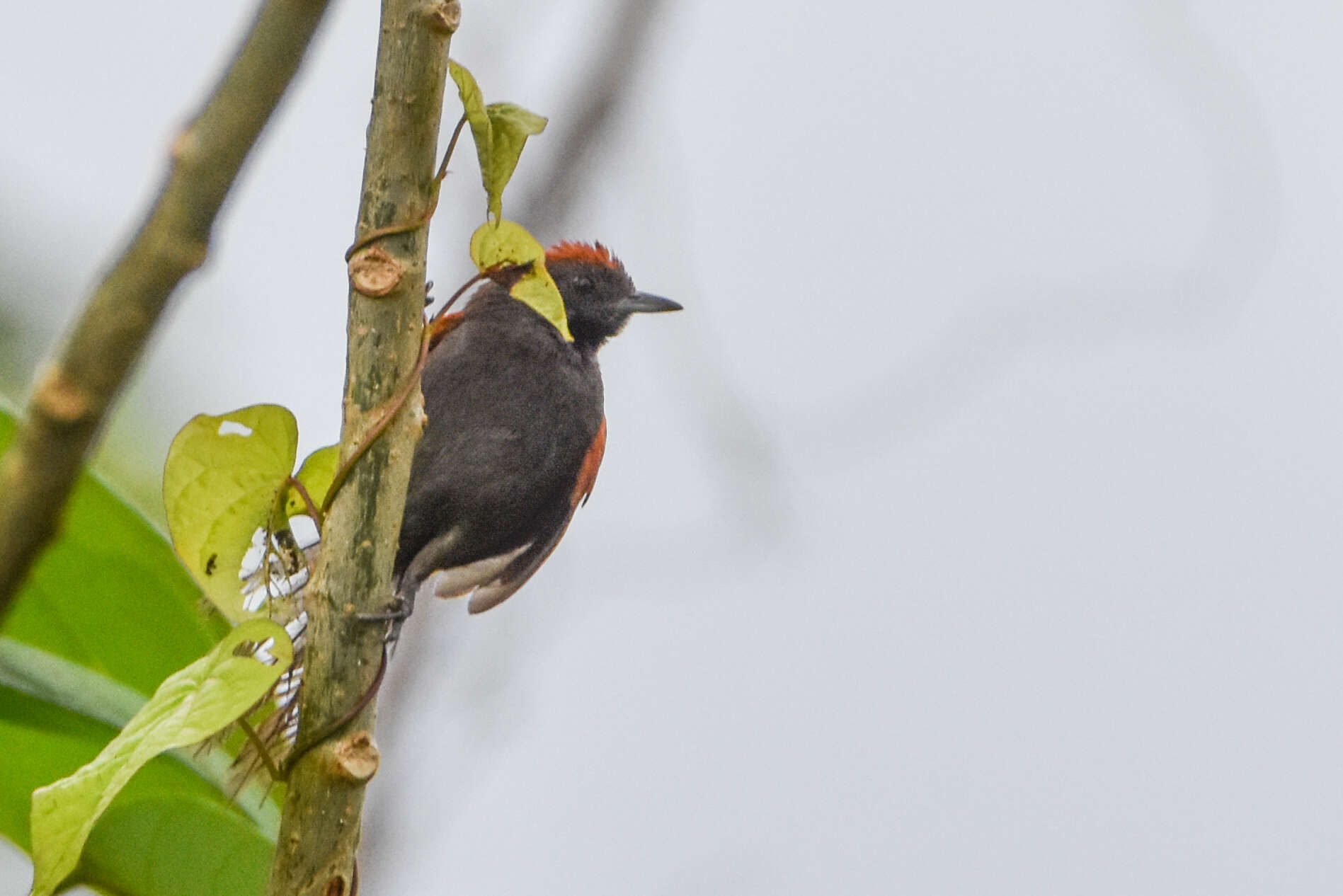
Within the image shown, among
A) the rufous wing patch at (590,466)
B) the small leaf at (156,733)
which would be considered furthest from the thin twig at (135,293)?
the rufous wing patch at (590,466)

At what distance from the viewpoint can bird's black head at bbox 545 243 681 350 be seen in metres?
2.96

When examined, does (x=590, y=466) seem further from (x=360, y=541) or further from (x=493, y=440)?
(x=360, y=541)

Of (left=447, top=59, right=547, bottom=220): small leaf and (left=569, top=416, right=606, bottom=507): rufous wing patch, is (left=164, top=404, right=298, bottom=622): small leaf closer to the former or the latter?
(left=447, top=59, right=547, bottom=220): small leaf

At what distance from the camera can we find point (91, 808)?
45.2 inches

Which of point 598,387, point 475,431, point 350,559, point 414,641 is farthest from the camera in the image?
point 414,641

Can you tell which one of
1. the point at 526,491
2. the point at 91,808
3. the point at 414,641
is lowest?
A: the point at 414,641

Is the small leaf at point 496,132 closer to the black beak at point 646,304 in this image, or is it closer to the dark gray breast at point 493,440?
the dark gray breast at point 493,440

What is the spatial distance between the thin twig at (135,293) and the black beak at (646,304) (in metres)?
2.15

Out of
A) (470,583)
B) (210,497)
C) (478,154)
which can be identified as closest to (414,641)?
(470,583)

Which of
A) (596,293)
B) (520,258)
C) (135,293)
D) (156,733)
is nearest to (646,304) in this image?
(596,293)

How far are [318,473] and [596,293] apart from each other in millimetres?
1579

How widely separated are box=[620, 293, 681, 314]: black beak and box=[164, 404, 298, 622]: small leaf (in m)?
1.56

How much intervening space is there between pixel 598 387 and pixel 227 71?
1.73 meters

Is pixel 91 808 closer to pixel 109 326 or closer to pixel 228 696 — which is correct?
pixel 228 696
